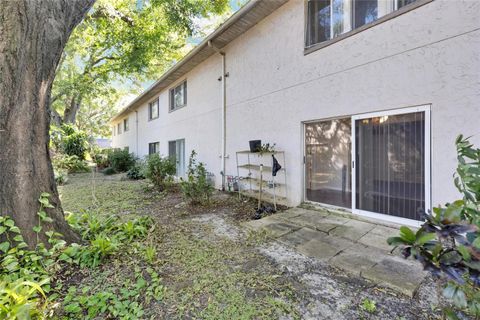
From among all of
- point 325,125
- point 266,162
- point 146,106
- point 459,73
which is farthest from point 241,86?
point 146,106

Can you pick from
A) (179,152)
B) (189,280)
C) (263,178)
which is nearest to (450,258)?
(189,280)

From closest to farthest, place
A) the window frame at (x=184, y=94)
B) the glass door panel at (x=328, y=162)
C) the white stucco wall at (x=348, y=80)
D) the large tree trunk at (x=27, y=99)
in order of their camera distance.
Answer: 1. the large tree trunk at (x=27, y=99)
2. the white stucco wall at (x=348, y=80)
3. the glass door panel at (x=328, y=162)
4. the window frame at (x=184, y=94)

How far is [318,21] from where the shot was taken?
4.68 meters

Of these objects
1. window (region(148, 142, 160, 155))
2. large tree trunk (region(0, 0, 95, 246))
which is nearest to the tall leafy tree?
window (region(148, 142, 160, 155))

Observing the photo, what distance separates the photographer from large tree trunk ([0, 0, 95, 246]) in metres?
2.30

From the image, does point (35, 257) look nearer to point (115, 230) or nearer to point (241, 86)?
point (115, 230)

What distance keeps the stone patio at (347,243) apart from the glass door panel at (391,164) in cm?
40

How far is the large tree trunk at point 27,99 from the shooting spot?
7.55 ft

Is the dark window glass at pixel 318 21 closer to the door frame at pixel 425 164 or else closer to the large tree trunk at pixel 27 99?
the door frame at pixel 425 164

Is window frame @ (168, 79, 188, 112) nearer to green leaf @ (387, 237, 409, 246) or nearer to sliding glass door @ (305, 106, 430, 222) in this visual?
sliding glass door @ (305, 106, 430, 222)

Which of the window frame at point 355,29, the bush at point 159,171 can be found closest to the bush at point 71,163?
the bush at point 159,171

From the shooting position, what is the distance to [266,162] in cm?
579

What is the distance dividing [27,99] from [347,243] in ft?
13.8

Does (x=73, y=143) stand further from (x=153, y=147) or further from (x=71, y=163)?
(x=153, y=147)
